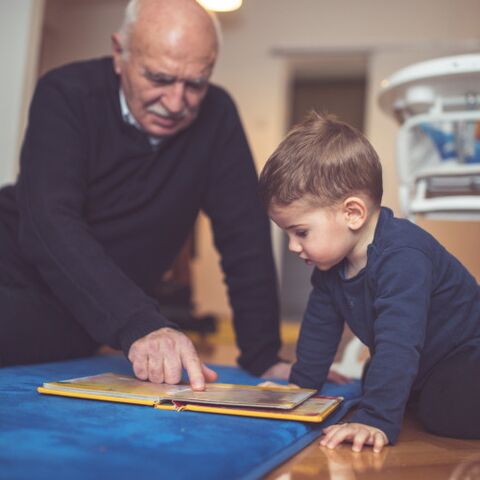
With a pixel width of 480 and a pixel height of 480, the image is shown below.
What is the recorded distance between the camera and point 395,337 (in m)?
0.96

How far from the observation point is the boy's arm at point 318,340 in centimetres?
125

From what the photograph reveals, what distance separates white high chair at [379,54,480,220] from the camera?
1.60m

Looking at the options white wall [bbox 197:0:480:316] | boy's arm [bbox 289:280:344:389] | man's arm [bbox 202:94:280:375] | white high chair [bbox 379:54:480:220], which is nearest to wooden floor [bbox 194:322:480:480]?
boy's arm [bbox 289:280:344:389]

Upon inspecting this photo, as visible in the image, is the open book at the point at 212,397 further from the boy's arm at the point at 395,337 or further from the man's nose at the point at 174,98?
the man's nose at the point at 174,98

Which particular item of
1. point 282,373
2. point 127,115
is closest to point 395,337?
point 282,373

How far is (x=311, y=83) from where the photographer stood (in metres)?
7.18

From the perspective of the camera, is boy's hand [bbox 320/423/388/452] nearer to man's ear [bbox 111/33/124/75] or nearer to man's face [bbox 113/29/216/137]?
man's face [bbox 113/29/216/137]

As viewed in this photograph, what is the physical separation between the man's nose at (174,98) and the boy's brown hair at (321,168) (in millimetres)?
393

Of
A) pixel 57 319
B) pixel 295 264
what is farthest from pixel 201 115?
pixel 295 264

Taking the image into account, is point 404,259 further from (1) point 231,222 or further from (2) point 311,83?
(2) point 311,83

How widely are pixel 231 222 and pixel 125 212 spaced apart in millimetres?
270

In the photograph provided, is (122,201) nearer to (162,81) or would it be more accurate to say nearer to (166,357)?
(162,81)

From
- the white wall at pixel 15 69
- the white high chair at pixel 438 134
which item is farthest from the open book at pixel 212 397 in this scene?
the white wall at pixel 15 69

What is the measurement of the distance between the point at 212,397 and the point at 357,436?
A: 231 mm
